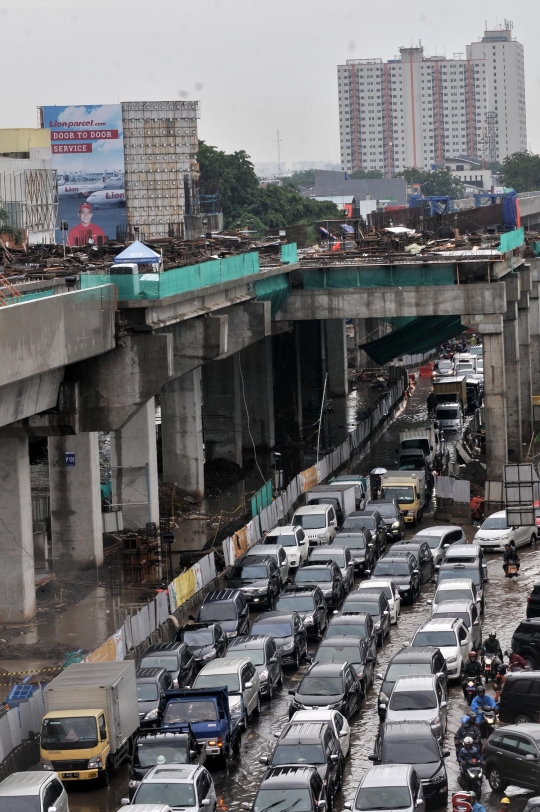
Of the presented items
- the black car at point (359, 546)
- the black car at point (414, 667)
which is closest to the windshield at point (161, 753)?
the black car at point (414, 667)

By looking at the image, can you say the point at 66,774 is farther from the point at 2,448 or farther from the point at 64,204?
the point at 64,204

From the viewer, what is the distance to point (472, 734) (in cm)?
2173

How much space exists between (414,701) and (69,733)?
557 cm

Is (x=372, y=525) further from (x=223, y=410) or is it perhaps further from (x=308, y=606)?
(x=223, y=410)

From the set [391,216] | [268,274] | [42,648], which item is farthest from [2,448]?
[391,216]

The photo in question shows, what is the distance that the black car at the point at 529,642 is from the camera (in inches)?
1061

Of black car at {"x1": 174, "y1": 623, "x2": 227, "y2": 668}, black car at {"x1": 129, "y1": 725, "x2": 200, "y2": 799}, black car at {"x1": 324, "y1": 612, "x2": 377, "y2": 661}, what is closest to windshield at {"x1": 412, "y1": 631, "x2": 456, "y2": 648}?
black car at {"x1": 324, "y1": 612, "x2": 377, "y2": 661}

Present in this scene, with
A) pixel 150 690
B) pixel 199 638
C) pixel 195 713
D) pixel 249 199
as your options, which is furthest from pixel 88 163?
pixel 195 713

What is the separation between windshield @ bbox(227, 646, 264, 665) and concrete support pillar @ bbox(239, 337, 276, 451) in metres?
32.2

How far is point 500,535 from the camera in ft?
129

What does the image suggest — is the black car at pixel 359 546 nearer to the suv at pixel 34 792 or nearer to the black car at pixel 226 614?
the black car at pixel 226 614

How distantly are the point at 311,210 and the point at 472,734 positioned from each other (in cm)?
13129

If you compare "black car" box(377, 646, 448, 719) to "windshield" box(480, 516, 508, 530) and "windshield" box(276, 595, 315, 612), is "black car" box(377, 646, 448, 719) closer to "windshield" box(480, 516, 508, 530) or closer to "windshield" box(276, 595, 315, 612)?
"windshield" box(276, 595, 315, 612)

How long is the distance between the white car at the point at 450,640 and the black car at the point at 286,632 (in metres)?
2.49
